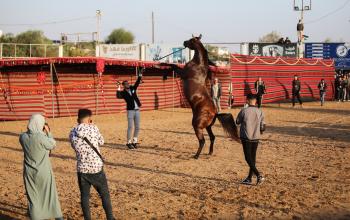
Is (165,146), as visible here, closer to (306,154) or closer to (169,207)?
(306,154)

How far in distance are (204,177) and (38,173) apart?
4.05 metres

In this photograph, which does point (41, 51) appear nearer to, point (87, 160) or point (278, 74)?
point (278, 74)

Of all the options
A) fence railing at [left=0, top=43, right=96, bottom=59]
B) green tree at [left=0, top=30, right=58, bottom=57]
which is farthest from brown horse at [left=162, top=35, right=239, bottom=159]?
green tree at [left=0, top=30, right=58, bottom=57]

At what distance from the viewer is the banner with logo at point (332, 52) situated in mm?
37625

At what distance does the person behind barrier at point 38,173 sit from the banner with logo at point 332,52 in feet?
114

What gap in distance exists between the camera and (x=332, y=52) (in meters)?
38.2

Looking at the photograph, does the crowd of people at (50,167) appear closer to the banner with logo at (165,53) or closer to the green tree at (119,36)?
the banner with logo at (165,53)

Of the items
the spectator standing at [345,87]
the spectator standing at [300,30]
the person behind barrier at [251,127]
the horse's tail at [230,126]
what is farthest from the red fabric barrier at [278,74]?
the person behind barrier at [251,127]

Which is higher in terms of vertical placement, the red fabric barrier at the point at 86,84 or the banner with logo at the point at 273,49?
the banner with logo at the point at 273,49

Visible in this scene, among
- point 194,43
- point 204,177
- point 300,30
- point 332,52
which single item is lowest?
point 204,177

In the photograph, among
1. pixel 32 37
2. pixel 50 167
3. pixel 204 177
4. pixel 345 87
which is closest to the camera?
pixel 50 167

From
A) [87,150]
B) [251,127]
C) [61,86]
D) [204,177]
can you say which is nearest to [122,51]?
[61,86]

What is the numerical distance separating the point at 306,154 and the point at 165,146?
361 centimetres

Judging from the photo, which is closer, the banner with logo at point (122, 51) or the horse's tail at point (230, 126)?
the horse's tail at point (230, 126)
